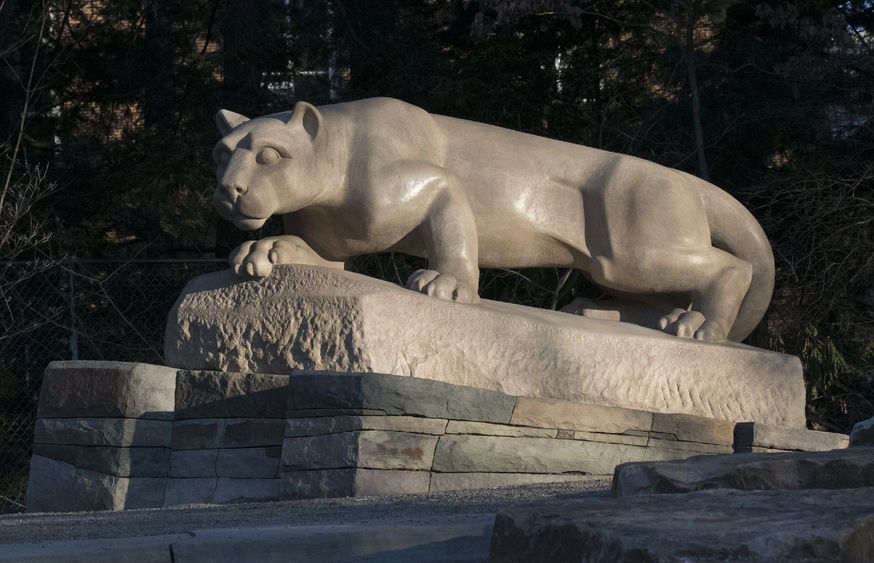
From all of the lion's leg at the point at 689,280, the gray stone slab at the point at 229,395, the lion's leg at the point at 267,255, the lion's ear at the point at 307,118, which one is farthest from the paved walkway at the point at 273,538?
the lion's leg at the point at 689,280

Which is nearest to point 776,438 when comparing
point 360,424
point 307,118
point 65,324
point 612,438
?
point 612,438

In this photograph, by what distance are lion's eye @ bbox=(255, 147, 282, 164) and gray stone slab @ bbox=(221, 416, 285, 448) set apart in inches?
44.7

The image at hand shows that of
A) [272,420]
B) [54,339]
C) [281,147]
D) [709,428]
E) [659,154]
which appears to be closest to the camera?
[272,420]

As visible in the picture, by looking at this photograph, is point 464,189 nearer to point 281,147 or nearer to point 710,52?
point 281,147

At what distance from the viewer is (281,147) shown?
475 cm

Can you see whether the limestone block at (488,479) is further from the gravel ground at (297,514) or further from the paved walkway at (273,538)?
the paved walkway at (273,538)

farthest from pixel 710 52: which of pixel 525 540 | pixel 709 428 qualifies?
pixel 525 540

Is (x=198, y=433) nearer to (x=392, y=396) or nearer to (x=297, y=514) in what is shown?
(x=392, y=396)

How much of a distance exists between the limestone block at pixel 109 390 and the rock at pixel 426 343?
0.72 ft

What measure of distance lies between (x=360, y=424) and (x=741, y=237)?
275 cm

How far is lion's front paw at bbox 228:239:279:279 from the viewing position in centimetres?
475

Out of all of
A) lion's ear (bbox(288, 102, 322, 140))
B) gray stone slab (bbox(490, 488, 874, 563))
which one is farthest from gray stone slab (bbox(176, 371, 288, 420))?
gray stone slab (bbox(490, 488, 874, 563))

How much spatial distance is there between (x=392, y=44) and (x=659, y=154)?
2.43 metres

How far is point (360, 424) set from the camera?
4.06 meters
